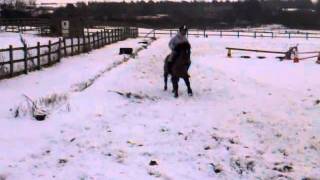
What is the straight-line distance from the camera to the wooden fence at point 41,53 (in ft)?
63.5

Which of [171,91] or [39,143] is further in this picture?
[171,91]

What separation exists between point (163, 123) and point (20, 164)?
12.9 feet

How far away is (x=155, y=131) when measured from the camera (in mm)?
10898

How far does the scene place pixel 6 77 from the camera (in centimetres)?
1858

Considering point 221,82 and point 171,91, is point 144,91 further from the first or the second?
point 221,82

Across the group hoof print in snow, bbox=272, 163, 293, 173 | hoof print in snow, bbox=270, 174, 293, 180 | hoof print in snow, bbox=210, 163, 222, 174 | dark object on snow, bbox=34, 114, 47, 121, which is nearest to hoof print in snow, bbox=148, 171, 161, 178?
A: hoof print in snow, bbox=210, 163, 222, 174

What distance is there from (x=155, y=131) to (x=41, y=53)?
49.2 feet

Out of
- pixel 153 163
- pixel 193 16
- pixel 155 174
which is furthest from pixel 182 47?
pixel 193 16

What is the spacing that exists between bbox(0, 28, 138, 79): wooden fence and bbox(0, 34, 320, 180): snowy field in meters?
0.75

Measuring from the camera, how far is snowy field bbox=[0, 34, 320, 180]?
865 cm

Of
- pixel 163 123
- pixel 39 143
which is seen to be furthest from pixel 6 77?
pixel 39 143

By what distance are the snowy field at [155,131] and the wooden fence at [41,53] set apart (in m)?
0.75

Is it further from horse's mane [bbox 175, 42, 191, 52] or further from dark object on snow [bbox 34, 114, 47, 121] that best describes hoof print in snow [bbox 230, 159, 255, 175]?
horse's mane [bbox 175, 42, 191, 52]

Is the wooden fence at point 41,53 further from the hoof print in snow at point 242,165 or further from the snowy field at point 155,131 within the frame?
the hoof print in snow at point 242,165
